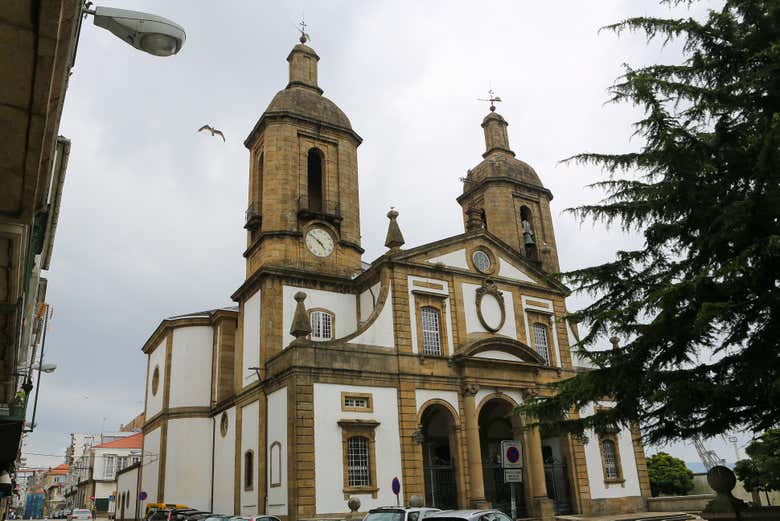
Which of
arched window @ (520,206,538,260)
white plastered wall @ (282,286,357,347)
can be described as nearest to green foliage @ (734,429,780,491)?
arched window @ (520,206,538,260)

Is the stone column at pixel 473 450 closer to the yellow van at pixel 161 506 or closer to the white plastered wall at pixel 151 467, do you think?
the yellow van at pixel 161 506

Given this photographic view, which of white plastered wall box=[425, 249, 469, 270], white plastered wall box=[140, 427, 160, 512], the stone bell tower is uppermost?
the stone bell tower

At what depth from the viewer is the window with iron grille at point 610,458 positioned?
98.5ft

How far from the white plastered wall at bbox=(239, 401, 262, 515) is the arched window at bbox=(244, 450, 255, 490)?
3.3 inches

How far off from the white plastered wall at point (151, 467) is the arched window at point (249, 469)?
8.84 m

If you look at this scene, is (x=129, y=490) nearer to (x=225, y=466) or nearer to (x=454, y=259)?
(x=225, y=466)

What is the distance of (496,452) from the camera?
3005 centimetres

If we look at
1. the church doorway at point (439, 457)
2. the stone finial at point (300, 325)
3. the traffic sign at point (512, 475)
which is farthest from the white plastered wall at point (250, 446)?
the traffic sign at point (512, 475)

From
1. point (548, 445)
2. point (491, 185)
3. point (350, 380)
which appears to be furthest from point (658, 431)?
point (491, 185)

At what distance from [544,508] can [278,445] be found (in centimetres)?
1092

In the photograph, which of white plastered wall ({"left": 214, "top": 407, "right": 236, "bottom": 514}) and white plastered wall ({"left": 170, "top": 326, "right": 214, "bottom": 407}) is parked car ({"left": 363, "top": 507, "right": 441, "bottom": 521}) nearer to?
white plastered wall ({"left": 214, "top": 407, "right": 236, "bottom": 514})

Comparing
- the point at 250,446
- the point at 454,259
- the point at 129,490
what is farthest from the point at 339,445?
the point at 129,490

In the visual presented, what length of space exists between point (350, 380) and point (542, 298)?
476 inches

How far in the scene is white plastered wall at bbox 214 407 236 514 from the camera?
2805cm
